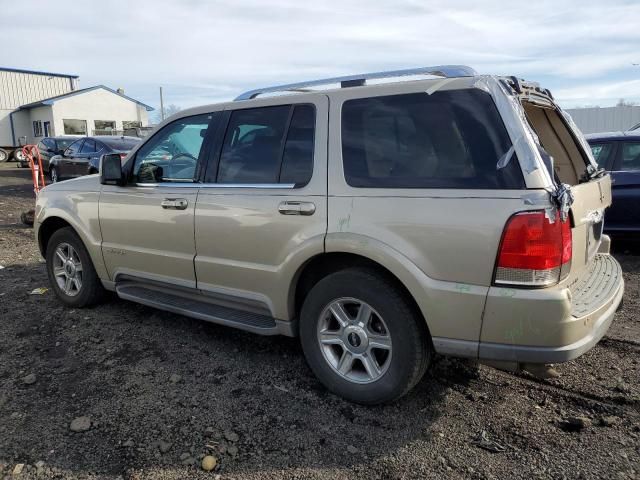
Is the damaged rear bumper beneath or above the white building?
beneath

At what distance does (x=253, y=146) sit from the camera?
3.51 meters

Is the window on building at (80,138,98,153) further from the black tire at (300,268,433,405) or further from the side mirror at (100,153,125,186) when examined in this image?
the black tire at (300,268,433,405)

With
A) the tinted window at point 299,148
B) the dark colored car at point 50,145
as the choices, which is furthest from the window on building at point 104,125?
the tinted window at point 299,148

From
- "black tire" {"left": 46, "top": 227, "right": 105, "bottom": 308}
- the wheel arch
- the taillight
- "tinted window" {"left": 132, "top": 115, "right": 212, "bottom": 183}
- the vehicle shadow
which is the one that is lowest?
the vehicle shadow

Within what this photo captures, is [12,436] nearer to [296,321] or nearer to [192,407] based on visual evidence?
[192,407]

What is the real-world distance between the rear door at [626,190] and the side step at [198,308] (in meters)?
4.94

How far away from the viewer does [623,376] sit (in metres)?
3.37

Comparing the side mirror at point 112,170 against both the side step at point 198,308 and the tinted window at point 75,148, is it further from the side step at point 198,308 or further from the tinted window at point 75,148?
the tinted window at point 75,148

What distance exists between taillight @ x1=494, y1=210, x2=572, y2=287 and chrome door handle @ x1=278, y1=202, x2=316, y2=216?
113cm

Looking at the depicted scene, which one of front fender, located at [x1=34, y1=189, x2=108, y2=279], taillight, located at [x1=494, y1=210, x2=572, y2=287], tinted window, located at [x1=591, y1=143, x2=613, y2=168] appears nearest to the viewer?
taillight, located at [x1=494, y1=210, x2=572, y2=287]

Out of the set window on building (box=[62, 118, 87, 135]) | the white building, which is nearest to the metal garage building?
the white building

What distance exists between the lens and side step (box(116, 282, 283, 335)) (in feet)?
11.4

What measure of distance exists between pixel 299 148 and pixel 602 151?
5070 mm

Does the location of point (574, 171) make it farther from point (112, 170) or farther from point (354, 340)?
point (112, 170)
